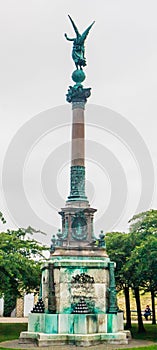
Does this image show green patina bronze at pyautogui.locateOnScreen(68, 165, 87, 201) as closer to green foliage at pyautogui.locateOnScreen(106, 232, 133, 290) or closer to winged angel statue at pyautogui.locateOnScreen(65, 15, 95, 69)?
winged angel statue at pyautogui.locateOnScreen(65, 15, 95, 69)

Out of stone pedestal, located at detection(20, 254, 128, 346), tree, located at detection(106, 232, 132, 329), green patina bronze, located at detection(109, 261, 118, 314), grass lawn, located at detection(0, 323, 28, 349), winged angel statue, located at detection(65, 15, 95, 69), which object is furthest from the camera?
tree, located at detection(106, 232, 132, 329)

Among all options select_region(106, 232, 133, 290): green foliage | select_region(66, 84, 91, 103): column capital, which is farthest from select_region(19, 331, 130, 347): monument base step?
select_region(66, 84, 91, 103): column capital

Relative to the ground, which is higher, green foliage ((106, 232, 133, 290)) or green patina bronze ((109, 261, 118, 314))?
green foliage ((106, 232, 133, 290))

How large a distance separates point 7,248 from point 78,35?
11882mm

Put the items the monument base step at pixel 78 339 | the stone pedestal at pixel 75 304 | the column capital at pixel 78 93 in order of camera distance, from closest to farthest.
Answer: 1. the monument base step at pixel 78 339
2. the stone pedestal at pixel 75 304
3. the column capital at pixel 78 93

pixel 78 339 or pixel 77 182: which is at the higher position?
pixel 77 182

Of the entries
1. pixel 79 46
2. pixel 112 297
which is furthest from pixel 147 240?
pixel 79 46

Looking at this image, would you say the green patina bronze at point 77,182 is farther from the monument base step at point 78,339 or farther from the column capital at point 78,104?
the monument base step at point 78,339

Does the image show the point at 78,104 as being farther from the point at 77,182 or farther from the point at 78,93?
the point at 77,182

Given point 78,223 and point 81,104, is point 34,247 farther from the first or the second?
point 81,104

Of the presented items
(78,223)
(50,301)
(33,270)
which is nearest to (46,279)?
(50,301)

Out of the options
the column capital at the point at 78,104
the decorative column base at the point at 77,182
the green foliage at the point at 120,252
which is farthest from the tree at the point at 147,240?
the column capital at the point at 78,104

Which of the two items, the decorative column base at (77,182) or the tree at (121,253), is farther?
the tree at (121,253)

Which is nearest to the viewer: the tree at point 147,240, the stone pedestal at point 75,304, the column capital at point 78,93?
the stone pedestal at point 75,304
